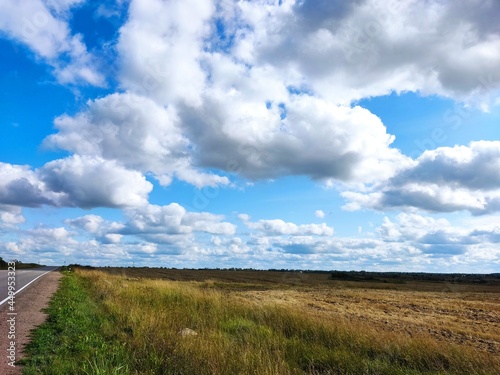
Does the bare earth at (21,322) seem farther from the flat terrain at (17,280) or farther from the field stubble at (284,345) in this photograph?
the field stubble at (284,345)

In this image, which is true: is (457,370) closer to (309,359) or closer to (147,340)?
(309,359)

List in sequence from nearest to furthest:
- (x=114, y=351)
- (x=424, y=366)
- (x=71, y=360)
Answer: (x=71, y=360)
(x=114, y=351)
(x=424, y=366)

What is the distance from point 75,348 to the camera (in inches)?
358

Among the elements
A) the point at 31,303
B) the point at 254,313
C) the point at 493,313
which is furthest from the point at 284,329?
the point at 493,313

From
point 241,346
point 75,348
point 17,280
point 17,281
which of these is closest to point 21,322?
point 75,348

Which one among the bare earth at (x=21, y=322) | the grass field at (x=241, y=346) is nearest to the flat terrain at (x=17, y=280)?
the bare earth at (x=21, y=322)

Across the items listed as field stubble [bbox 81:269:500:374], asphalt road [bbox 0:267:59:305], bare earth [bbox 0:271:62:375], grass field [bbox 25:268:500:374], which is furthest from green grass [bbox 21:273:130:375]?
asphalt road [bbox 0:267:59:305]

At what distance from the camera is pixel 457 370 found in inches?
385

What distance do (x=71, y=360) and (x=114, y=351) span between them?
894 mm

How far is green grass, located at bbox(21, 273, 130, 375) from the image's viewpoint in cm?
752

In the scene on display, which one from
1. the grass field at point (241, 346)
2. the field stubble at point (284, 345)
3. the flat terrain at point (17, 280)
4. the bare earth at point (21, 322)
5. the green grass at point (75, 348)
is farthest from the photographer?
the flat terrain at point (17, 280)

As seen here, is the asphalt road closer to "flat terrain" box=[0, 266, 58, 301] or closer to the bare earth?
"flat terrain" box=[0, 266, 58, 301]

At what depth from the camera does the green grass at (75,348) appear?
7523mm

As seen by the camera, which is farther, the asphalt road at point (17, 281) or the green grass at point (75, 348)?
the asphalt road at point (17, 281)
